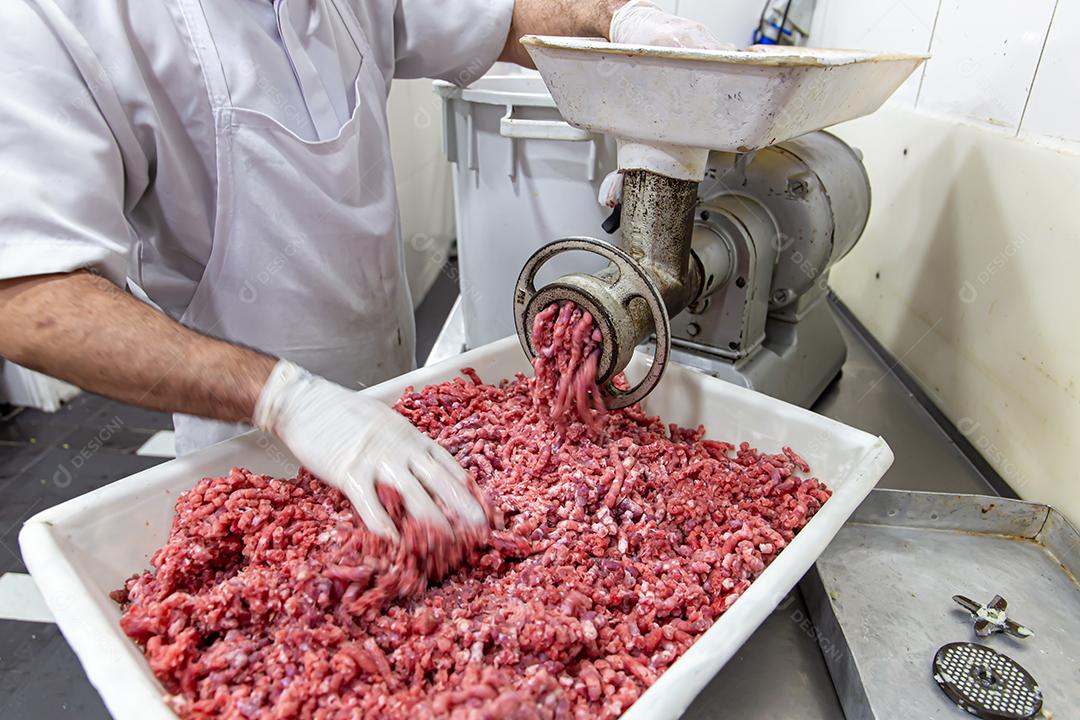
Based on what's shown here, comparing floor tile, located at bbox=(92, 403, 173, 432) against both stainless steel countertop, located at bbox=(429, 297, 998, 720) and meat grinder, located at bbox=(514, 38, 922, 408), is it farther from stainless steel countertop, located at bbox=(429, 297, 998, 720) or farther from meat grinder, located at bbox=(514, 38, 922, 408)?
meat grinder, located at bbox=(514, 38, 922, 408)

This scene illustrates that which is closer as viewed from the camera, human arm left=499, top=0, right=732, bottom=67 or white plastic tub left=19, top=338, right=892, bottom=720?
white plastic tub left=19, top=338, right=892, bottom=720

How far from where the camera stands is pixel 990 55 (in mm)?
1408

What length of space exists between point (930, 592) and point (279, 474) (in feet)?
3.12

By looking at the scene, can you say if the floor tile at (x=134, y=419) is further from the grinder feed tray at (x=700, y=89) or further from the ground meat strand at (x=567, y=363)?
the grinder feed tray at (x=700, y=89)

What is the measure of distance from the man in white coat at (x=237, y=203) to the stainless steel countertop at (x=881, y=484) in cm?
39

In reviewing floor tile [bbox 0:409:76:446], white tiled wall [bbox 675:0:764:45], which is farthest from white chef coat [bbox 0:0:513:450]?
floor tile [bbox 0:409:76:446]

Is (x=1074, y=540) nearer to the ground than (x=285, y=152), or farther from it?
nearer to the ground

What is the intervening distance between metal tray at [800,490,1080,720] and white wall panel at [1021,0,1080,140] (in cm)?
69

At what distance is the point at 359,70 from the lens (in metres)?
1.31

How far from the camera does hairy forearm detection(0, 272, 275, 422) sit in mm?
842

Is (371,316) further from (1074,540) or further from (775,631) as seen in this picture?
(1074,540)

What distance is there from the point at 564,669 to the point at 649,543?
23cm

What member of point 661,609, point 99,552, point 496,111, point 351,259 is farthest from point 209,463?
point 496,111

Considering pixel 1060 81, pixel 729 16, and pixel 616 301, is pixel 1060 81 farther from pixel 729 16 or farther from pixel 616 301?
pixel 729 16
